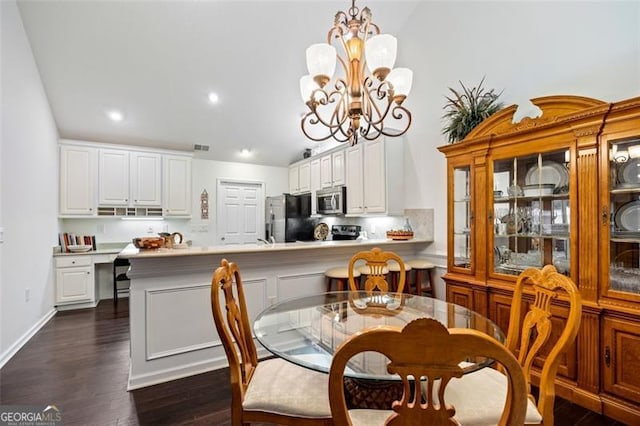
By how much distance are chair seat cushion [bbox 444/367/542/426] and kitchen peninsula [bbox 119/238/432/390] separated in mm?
962

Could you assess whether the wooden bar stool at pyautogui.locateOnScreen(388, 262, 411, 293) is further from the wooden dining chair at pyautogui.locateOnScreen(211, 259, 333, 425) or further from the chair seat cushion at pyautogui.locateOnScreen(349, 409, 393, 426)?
the chair seat cushion at pyautogui.locateOnScreen(349, 409, 393, 426)

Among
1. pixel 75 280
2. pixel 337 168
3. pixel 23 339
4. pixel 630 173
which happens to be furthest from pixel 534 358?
pixel 75 280


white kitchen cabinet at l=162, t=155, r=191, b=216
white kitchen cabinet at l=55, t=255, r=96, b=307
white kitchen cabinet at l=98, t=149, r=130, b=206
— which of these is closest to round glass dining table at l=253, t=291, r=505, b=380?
white kitchen cabinet at l=55, t=255, r=96, b=307

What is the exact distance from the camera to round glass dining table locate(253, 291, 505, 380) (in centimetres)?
134

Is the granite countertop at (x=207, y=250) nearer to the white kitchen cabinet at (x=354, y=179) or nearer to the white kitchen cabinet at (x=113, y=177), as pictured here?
the white kitchen cabinet at (x=354, y=179)

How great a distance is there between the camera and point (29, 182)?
11.2 feet

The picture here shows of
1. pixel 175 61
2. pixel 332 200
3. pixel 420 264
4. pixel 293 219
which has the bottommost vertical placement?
pixel 420 264

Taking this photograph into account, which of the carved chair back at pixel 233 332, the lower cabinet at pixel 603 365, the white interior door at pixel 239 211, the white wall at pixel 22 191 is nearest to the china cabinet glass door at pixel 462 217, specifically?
the lower cabinet at pixel 603 365

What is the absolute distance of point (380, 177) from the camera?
4082mm

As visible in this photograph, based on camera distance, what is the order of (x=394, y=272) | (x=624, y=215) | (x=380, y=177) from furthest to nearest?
(x=380, y=177) < (x=394, y=272) < (x=624, y=215)

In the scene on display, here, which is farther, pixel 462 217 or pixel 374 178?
pixel 374 178

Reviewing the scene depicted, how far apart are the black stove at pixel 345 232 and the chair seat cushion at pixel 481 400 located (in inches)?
137

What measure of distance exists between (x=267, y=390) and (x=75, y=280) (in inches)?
172

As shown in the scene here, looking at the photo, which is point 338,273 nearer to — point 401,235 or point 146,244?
point 401,235
